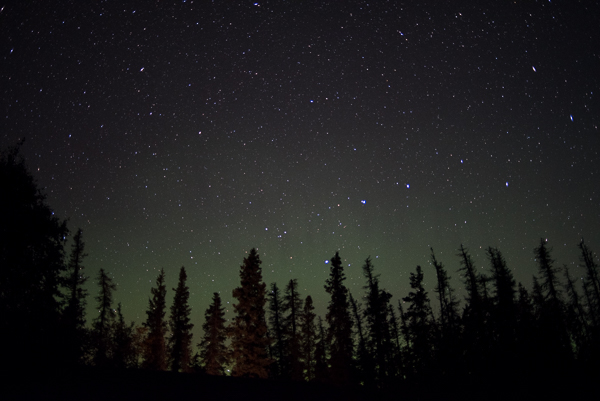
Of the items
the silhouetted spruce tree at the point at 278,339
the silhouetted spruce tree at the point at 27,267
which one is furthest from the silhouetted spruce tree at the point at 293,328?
the silhouetted spruce tree at the point at 27,267

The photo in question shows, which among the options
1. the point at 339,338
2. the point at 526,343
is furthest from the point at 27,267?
the point at 339,338

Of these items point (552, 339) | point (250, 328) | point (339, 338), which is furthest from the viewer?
point (339, 338)

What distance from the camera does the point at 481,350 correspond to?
11.9m

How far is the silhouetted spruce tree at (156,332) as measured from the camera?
39.2m

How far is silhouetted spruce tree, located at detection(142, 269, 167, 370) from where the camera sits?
1544 inches

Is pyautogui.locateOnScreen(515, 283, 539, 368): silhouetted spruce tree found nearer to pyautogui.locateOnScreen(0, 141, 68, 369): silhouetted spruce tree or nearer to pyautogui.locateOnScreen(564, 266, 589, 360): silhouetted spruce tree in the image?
pyautogui.locateOnScreen(564, 266, 589, 360): silhouetted spruce tree

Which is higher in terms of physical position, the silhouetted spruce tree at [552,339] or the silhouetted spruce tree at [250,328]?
the silhouetted spruce tree at [250,328]

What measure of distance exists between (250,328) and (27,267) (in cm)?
1960

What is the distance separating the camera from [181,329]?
43.0 metres

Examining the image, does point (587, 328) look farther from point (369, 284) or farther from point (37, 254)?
point (369, 284)

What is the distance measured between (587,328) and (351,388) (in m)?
7.82

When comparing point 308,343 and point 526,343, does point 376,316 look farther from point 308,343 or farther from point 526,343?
point 526,343

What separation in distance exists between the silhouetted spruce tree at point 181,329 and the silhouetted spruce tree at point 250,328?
44.5ft

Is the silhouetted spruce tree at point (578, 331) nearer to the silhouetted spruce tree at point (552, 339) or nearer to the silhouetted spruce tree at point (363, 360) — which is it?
the silhouetted spruce tree at point (552, 339)
